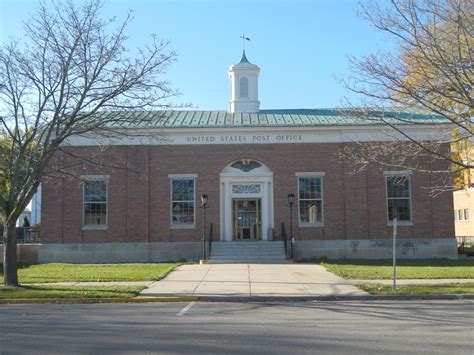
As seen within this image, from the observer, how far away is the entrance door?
28.1 meters

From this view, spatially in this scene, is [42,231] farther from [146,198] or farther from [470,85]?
[470,85]

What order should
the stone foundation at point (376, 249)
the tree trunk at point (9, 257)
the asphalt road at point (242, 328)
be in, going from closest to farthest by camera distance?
the asphalt road at point (242, 328) → the tree trunk at point (9, 257) → the stone foundation at point (376, 249)

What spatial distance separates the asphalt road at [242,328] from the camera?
25.6ft

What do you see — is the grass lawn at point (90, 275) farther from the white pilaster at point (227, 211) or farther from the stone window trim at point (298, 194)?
the stone window trim at point (298, 194)

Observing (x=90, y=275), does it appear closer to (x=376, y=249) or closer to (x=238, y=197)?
(x=238, y=197)

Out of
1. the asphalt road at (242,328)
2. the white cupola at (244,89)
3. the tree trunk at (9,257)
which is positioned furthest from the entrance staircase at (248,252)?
the asphalt road at (242,328)

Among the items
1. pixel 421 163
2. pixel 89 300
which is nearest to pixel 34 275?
pixel 89 300

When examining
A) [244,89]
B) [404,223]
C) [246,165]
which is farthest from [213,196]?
[404,223]

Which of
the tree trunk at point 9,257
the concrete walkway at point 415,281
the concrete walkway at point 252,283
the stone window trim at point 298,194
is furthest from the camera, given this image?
the stone window trim at point 298,194

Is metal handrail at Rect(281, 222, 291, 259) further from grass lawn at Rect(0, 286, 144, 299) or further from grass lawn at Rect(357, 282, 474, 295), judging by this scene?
grass lawn at Rect(0, 286, 144, 299)

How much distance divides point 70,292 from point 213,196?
13.6 m

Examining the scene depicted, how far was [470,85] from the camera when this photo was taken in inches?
610

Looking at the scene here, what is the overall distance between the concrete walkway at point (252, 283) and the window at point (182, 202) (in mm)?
5905

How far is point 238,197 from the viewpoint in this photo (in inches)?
1100
